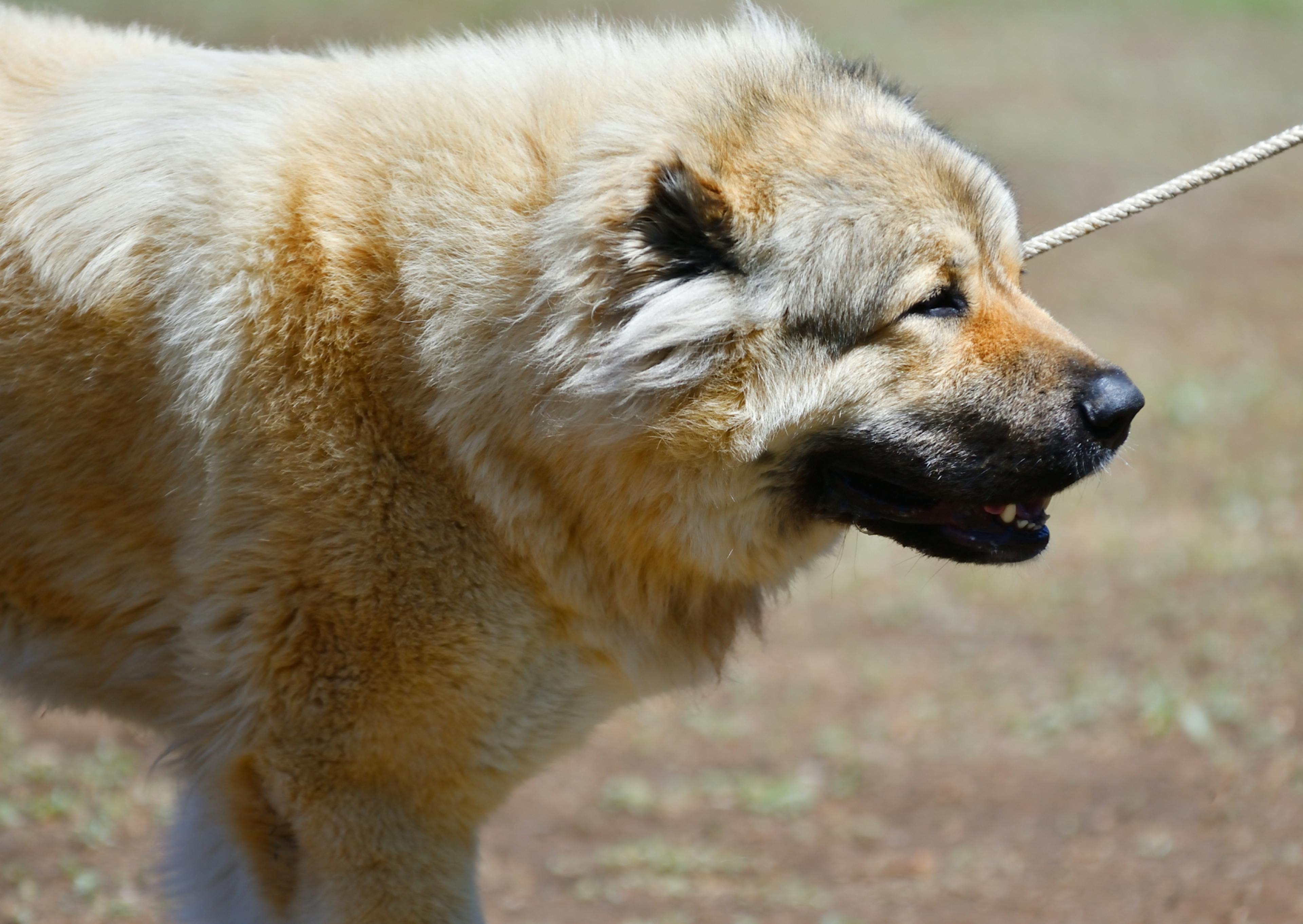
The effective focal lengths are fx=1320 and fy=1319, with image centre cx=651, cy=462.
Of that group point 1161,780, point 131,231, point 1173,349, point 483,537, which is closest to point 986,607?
point 1161,780

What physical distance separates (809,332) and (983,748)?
3.19 metres

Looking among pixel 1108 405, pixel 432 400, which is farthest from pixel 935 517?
pixel 432 400

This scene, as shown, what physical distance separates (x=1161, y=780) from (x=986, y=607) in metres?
1.66

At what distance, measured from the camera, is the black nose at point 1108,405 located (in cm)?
290

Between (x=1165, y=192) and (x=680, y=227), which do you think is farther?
(x=1165, y=192)

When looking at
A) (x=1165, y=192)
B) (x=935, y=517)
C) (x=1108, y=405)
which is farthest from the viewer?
(x=1165, y=192)

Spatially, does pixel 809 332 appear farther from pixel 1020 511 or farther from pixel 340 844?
pixel 340 844

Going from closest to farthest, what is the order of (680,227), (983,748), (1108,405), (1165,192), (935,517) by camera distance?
1. (680,227)
2. (1108,405)
3. (935,517)
4. (1165,192)
5. (983,748)

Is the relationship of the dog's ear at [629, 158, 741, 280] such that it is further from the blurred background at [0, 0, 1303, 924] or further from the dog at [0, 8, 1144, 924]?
the blurred background at [0, 0, 1303, 924]

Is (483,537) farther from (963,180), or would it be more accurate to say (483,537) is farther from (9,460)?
(963,180)

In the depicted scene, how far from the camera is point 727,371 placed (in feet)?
9.37

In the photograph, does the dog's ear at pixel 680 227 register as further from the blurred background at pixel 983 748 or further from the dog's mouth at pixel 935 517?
the blurred background at pixel 983 748

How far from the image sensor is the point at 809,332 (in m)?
2.88

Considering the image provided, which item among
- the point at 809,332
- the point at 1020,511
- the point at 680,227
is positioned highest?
the point at 680,227
